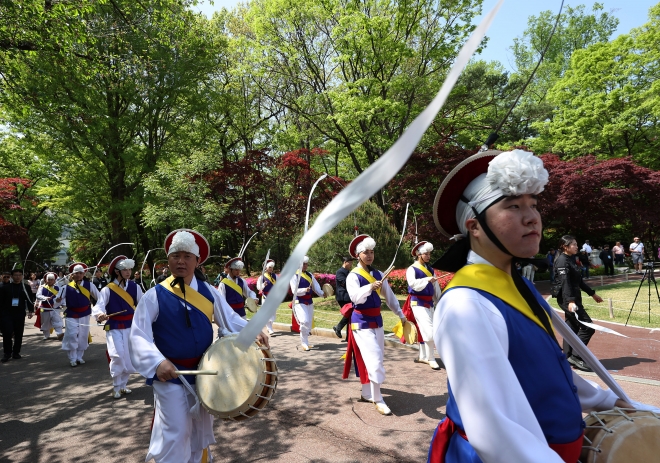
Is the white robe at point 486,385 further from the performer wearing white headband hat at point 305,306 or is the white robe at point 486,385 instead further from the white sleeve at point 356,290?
the performer wearing white headband hat at point 305,306

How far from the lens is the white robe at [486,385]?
1.35 m

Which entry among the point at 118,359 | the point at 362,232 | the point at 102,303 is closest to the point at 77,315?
the point at 102,303

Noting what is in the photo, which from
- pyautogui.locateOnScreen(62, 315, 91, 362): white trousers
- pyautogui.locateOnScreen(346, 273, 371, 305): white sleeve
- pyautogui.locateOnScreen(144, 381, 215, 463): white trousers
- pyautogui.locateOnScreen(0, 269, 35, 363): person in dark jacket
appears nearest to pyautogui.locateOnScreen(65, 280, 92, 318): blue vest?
pyautogui.locateOnScreen(62, 315, 91, 362): white trousers

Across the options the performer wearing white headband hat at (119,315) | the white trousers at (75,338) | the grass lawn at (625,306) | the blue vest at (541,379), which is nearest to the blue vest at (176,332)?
the blue vest at (541,379)

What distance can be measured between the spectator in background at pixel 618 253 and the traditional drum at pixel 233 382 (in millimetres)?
24831

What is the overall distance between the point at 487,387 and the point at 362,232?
15493 millimetres

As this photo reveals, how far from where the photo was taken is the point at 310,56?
22.0 m

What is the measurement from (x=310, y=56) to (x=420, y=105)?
621 centimetres

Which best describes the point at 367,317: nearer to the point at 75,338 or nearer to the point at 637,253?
the point at 75,338

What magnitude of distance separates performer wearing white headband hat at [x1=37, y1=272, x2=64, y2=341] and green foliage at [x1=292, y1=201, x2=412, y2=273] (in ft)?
26.6

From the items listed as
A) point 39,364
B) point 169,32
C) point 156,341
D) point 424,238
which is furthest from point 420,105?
point 156,341

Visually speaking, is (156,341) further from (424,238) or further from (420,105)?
(420,105)

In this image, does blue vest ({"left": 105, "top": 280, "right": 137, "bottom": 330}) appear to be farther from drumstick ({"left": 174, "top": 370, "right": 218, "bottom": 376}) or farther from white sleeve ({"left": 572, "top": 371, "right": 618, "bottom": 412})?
white sleeve ({"left": 572, "top": 371, "right": 618, "bottom": 412})

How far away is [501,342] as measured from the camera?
1.53 metres
